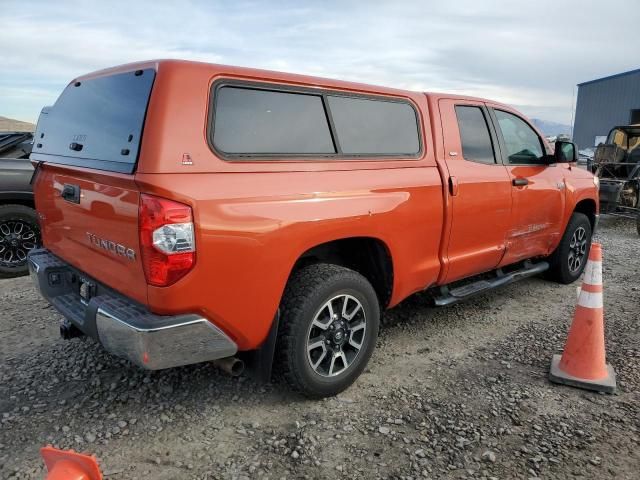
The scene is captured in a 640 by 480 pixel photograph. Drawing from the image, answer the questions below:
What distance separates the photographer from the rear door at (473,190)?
3.69m

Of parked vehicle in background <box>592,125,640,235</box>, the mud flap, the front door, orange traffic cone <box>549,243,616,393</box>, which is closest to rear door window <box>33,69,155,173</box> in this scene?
the mud flap

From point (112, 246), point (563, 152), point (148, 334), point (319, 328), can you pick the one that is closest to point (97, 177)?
point (112, 246)

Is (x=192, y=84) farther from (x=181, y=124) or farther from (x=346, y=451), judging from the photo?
(x=346, y=451)

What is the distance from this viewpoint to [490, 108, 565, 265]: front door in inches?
167

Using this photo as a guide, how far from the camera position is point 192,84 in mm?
2404

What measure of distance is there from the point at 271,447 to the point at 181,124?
168 cm

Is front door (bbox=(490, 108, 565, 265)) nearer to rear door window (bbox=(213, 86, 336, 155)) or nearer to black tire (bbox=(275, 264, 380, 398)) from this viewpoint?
black tire (bbox=(275, 264, 380, 398))

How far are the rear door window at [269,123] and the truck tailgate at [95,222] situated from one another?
54 cm

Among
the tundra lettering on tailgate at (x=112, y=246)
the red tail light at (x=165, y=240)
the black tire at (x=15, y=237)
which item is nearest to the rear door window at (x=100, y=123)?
the red tail light at (x=165, y=240)

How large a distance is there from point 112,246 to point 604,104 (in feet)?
115

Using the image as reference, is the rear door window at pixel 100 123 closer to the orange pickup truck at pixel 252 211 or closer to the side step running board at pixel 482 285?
the orange pickup truck at pixel 252 211

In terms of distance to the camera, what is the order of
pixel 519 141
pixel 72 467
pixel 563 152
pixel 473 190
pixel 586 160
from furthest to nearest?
1. pixel 586 160
2. pixel 563 152
3. pixel 519 141
4. pixel 473 190
5. pixel 72 467

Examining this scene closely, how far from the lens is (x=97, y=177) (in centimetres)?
253

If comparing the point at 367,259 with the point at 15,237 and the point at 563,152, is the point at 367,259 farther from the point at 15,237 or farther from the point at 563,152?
the point at 15,237
